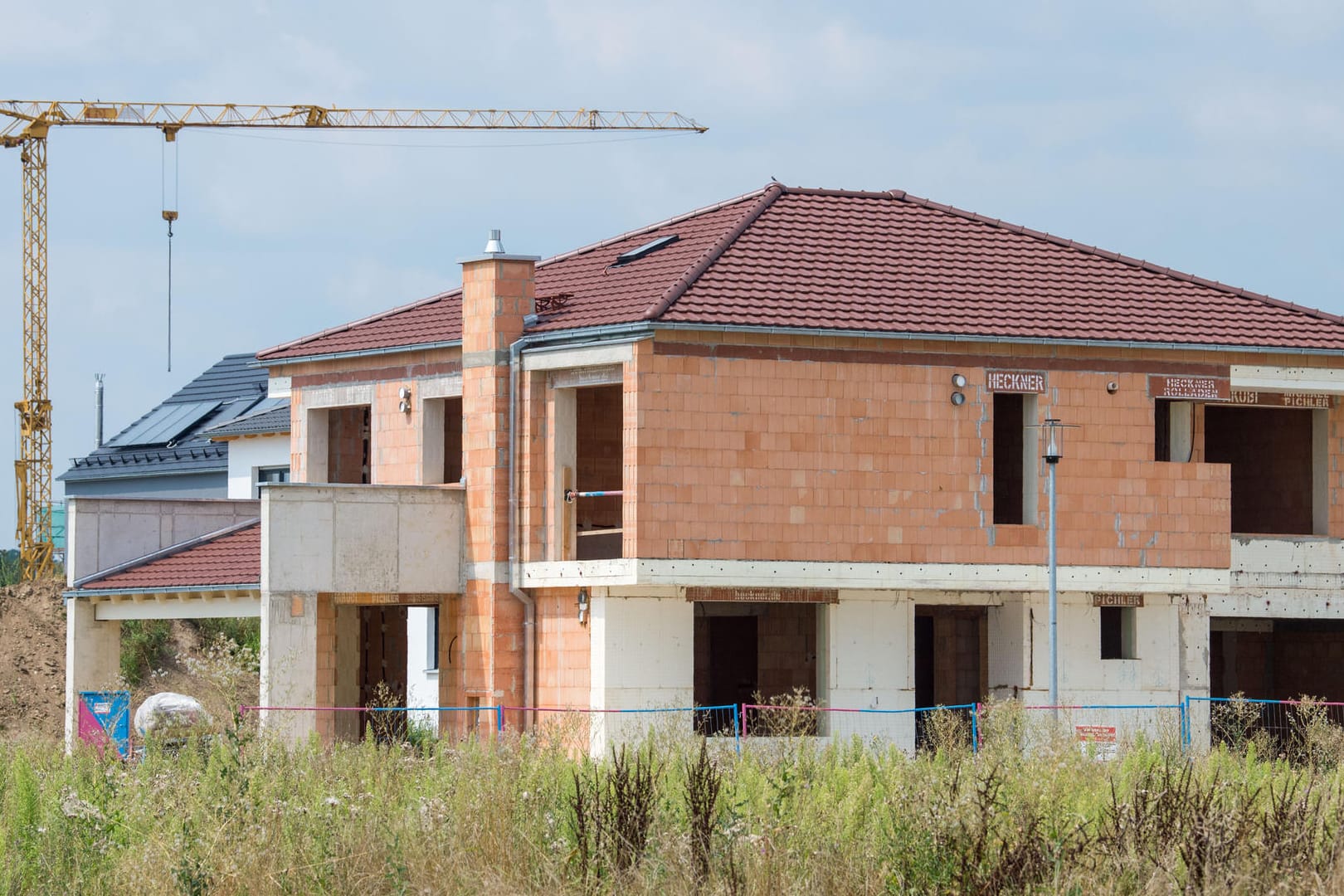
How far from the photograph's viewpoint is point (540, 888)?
17516mm

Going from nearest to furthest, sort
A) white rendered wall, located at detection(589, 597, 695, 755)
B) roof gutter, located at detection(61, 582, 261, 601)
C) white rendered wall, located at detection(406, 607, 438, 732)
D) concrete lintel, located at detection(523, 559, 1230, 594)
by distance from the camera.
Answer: concrete lintel, located at detection(523, 559, 1230, 594)
white rendered wall, located at detection(589, 597, 695, 755)
roof gutter, located at detection(61, 582, 261, 601)
white rendered wall, located at detection(406, 607, 438, 732)

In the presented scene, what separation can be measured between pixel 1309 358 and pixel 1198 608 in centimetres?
495

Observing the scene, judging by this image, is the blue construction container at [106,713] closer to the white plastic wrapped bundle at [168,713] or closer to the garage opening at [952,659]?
the white plastic wrapped bundle at [168,713]

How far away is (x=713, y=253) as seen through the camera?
35.8m

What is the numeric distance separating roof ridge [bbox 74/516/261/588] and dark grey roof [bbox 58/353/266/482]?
22.2 meters

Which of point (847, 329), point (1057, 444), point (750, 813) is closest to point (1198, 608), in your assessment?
point (1057, 444)

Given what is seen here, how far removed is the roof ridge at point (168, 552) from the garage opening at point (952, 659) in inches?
530

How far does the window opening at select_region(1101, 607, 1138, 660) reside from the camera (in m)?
36.5

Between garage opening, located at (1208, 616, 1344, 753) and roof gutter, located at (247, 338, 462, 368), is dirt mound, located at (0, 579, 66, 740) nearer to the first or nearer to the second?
roof gutter, located at (247, 338, 462, 368)

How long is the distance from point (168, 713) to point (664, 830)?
15639 mm

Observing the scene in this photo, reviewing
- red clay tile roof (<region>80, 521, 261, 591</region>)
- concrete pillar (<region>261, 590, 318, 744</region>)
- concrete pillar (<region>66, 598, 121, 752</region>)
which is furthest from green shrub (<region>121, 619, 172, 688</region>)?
concrete pillar (<region>261, 590, 318, 744</region>)

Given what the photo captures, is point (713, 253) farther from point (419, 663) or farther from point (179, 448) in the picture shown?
point (179, 448)

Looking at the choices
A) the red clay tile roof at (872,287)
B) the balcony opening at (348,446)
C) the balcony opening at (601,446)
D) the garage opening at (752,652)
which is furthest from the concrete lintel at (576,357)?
the balcony opening at (348,446)

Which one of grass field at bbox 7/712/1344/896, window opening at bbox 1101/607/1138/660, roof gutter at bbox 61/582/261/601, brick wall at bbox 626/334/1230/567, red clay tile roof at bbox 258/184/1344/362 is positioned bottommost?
grass field at bbox 7/712/1344/896
